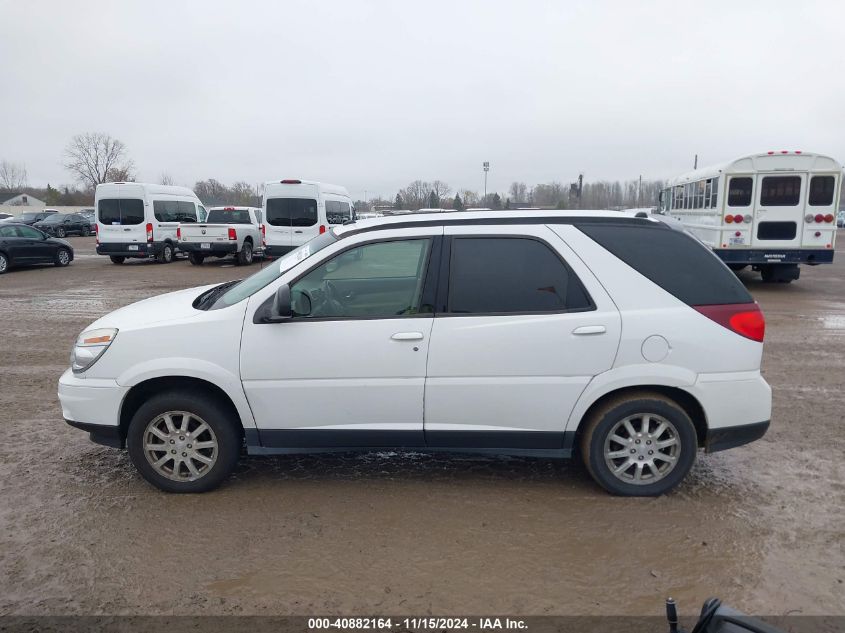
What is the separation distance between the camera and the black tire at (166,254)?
22900 millimetres

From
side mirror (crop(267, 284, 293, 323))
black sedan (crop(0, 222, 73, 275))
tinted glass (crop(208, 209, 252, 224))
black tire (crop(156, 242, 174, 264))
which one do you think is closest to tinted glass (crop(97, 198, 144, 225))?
black tire (crop(156, 242, 174, 264))

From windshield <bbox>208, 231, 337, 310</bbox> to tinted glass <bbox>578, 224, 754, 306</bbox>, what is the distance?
180cm

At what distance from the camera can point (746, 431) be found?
4.20m

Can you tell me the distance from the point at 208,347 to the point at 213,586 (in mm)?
1467

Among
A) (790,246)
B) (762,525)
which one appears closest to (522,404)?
(762,525)

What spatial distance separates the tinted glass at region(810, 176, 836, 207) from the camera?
1420 cm

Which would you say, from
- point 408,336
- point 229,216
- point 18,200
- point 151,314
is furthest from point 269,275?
point 18,200

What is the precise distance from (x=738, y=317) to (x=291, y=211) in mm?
16398

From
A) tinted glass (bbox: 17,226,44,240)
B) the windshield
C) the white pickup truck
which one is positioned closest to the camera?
the windshield

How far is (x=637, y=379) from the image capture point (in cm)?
406

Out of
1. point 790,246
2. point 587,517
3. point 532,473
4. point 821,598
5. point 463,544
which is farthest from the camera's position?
point 790,246

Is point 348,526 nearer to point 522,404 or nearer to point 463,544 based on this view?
point 463,544

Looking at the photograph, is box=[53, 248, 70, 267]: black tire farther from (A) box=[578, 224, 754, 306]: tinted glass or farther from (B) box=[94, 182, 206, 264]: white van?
(A) box=[578, 224, 754, 306]: tinted glass

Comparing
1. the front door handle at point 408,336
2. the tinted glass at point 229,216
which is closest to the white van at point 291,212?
the tinted glass at point 229,216
